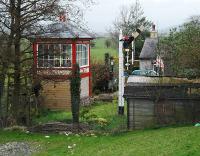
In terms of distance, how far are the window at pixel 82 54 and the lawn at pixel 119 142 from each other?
13769 millimetres

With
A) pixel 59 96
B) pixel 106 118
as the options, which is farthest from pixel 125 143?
pixel 59 96

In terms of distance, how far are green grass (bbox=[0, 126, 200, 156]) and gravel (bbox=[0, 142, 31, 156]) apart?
0.43 m

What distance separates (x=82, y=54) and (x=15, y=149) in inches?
757

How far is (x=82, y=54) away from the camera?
3541 centimetres

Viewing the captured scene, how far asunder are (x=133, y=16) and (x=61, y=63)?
3333 centimetres

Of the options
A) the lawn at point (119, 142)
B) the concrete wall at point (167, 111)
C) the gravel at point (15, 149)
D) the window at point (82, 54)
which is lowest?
the gravel at point (15, 149)

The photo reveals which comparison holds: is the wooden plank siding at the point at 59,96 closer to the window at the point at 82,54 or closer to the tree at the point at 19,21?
the window at the point at 82,54

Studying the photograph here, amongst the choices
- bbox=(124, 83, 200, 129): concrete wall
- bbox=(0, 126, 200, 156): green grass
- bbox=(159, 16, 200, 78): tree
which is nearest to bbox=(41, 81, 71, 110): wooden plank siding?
bbox=(159, 16, 200, 78): tree

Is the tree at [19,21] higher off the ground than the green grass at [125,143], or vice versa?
the tree at [19,21]

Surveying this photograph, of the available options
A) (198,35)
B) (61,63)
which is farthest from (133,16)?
(198,35)

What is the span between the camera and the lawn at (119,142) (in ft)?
44.8

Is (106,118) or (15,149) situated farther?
(106,118)

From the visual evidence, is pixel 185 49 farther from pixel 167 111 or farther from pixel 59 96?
pixel 59 96

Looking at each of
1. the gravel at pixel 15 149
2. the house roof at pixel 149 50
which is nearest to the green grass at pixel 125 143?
the gravel at pixel 15 149
